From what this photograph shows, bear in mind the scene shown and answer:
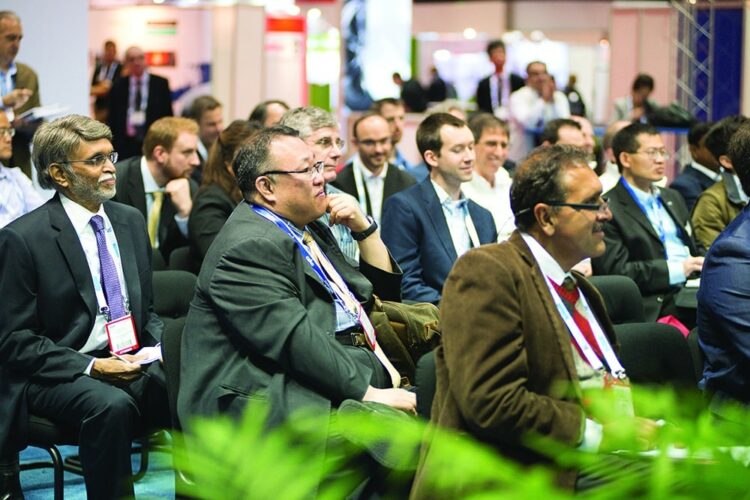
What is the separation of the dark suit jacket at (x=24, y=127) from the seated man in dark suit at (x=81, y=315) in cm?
237

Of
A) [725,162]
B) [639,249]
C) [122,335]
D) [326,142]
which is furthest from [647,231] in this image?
[122,335]

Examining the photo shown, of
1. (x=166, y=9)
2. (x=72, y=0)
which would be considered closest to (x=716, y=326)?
(x=72, y=0)

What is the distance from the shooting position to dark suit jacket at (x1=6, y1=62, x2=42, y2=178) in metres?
6.12

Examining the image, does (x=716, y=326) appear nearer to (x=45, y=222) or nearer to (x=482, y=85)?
(x=45, y=222)

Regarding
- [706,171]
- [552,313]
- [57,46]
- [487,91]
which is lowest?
[552,313]

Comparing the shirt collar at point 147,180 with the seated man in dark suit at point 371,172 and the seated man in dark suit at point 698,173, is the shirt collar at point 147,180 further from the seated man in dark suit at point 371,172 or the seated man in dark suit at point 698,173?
the seated man in dark suit at point 698,173

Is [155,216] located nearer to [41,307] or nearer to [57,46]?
[57,46]

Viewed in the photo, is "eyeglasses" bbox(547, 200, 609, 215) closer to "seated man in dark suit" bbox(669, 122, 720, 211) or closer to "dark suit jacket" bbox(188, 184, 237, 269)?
"dark suit jacket" bbox(188, 184, 237, 269)

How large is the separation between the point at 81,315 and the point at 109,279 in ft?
0.55

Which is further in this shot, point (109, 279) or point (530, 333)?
point (109, 279)

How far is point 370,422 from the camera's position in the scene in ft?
3.62

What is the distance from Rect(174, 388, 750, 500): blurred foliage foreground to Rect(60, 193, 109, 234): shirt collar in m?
2.69

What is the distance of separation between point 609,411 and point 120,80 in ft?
31.7

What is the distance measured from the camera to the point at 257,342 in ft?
9.52
